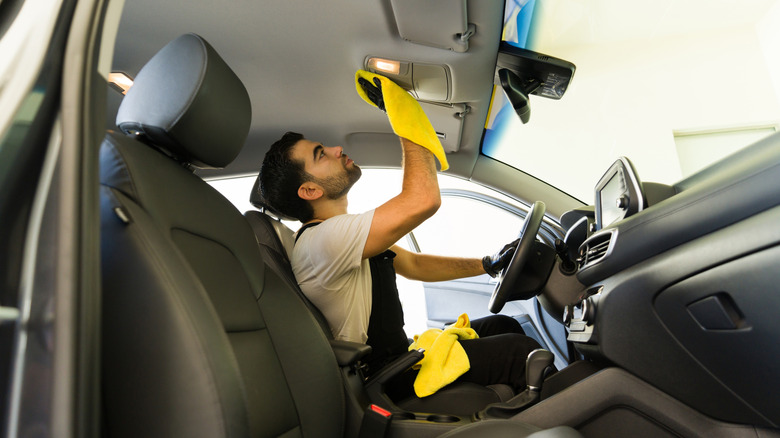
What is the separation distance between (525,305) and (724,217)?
1634 millimetres

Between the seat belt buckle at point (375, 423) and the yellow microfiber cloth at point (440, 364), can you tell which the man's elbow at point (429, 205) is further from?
the seat belt buckle at point (375, 423)

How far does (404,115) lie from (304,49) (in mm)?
375

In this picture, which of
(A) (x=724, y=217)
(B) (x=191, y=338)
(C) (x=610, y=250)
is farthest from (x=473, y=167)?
(B) (x=191, y=338)

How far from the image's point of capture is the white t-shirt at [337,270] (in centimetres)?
139

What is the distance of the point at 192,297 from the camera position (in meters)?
0.66

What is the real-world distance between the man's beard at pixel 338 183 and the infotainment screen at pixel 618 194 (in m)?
0.89

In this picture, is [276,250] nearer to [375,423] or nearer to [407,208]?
[407,208]

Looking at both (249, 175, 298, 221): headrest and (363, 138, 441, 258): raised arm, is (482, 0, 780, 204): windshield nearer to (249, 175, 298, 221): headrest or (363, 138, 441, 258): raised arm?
(363, 138, 441, 258): raised arm

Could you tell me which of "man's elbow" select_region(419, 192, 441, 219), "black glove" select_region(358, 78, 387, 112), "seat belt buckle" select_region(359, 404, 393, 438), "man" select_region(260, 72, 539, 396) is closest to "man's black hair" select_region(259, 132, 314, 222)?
"man" select_region(260, 72, 539, 396)

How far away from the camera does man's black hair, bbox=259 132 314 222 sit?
→ 5.42 ft

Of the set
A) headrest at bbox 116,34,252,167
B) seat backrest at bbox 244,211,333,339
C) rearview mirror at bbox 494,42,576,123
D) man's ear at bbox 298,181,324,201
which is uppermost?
rearview mirror at bbox 494,42,576,123

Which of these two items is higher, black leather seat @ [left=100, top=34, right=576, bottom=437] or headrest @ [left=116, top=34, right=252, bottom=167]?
headrest @ [left=116, top=34, right=252, bottom=167]

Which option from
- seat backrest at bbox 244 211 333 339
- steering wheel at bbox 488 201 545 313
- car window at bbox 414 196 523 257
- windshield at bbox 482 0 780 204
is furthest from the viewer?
car window at bbox 414 196 523 257

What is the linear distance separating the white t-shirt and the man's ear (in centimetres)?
20
